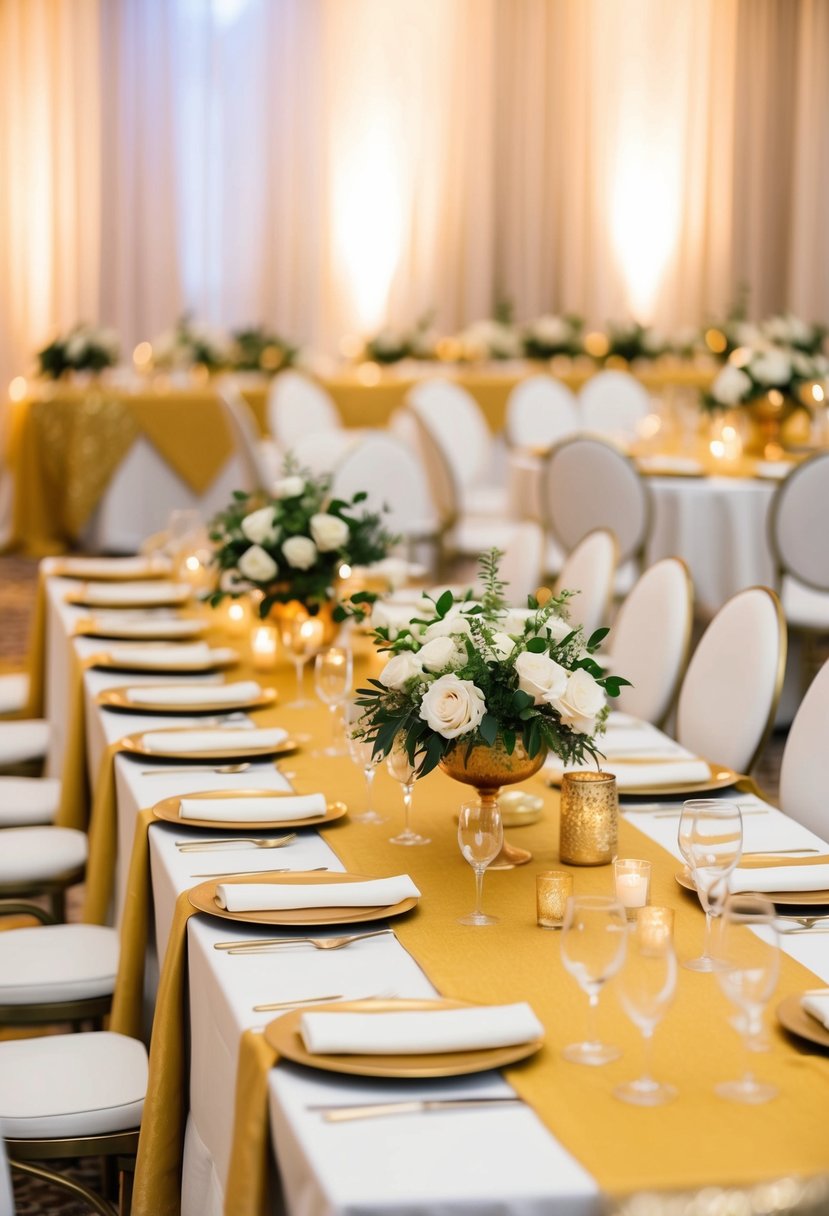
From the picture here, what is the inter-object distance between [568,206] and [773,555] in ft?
28.7

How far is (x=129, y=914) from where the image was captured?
2449mm

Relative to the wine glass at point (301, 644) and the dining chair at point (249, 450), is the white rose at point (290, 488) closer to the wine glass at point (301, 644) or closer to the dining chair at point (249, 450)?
the wine glass at point (301, 644)

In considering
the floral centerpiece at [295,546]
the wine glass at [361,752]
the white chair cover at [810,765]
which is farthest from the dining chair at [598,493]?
the wine glass at [361,752]

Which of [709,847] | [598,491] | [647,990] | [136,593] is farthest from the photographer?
[598,491]

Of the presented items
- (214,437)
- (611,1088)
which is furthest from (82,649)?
(214,437)

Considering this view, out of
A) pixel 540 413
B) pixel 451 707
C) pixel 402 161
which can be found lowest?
pixel 451 707

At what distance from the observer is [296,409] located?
8.93m

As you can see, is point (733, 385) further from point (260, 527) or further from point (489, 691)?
point (489, 691)

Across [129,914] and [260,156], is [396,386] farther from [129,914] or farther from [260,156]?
[129,914]

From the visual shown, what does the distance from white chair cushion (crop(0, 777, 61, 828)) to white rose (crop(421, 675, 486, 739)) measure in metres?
1.69

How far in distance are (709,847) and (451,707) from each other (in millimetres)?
397

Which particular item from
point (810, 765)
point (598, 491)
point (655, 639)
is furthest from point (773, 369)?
point (810, 765)

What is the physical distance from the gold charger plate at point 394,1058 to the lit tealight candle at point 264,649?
192cm

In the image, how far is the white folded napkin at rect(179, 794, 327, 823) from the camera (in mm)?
2385
